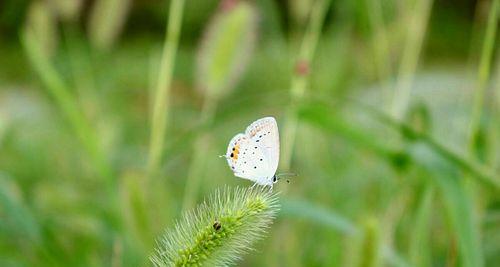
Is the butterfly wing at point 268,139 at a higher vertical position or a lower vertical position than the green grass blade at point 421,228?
higher

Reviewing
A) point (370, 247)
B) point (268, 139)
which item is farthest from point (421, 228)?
point (268, 139)

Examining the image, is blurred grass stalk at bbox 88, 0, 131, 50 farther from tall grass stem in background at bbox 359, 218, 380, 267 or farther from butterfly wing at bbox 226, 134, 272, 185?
butterfly wing at bbox 226, 134, 272, 185

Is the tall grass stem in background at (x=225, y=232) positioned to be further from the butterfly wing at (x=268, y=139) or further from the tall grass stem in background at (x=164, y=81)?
the tall grass stem in background at (x=164, y=81)

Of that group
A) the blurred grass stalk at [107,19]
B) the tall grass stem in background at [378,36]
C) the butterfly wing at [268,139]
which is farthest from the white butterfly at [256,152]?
the blurred grass stalk at [107,19]

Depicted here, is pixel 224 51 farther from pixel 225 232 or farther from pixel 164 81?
pixel 225 232

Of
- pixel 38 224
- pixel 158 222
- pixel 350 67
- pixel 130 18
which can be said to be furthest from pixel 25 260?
pixel 130 18

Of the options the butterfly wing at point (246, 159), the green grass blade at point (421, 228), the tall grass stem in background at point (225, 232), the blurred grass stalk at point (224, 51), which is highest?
the blurred grass stalk at point (224, 51)
